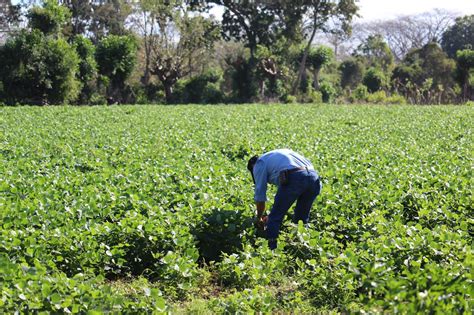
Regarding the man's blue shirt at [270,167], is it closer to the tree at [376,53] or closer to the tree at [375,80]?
the tree at [375,80]

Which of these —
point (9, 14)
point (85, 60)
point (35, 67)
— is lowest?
point (35, 67)

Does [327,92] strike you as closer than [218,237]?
No

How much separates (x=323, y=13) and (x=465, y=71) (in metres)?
11.1

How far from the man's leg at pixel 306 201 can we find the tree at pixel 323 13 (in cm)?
3679

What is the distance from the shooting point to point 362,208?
23.1ft

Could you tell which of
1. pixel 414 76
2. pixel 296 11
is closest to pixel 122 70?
pixel 296 11

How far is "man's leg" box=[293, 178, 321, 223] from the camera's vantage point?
20.6ft

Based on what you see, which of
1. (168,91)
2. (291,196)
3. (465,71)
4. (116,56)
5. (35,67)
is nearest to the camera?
(291,196)

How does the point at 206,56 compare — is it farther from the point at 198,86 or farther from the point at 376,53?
the point at 376,53

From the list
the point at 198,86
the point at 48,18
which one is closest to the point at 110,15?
the point at 198,86

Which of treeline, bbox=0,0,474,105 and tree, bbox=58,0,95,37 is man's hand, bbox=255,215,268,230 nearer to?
treeline, bbox=0,0,474,105

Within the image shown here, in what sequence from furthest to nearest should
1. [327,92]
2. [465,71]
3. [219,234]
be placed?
[327,92]
[465,71]
[219,234]

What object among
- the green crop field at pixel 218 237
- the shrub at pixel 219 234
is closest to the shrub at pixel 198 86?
the green crop field at pixel 218 237

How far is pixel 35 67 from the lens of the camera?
29.0 meters
